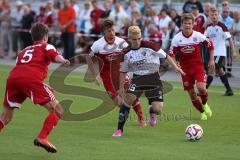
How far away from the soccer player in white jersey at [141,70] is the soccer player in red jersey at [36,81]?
6.69ft

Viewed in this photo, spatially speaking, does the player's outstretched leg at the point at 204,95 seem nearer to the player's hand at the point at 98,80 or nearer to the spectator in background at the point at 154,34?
the player's hand at the point at 98,80

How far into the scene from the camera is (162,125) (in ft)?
46.2

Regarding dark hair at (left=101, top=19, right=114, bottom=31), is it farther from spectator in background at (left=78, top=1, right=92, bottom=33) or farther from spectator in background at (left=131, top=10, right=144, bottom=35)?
spectator in background at (left=78, top=1, right=92, bottom=33)

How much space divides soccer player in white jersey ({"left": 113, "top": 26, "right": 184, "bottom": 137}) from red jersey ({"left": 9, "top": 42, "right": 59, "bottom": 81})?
2077 millimetres

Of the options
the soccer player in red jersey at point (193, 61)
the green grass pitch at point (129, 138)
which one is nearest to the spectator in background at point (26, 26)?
the green grass pitch at point (129, 138)

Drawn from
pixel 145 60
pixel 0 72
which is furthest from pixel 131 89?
pixel 0 72

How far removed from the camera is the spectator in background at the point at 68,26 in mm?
26891

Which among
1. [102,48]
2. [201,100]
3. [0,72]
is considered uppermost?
[102,48]

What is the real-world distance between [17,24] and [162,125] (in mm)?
18060

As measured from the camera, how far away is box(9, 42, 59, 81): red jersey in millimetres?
10945

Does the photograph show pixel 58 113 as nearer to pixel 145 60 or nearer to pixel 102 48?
pixel 145 60

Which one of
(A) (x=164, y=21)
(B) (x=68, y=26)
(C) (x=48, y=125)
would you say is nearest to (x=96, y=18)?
(B) (x=68, y=26)

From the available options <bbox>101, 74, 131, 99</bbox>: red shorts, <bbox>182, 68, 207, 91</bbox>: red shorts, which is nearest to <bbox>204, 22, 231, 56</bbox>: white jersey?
<bbox>182, 68, 207, 91</bbox>: red shorts

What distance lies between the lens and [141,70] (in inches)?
520
